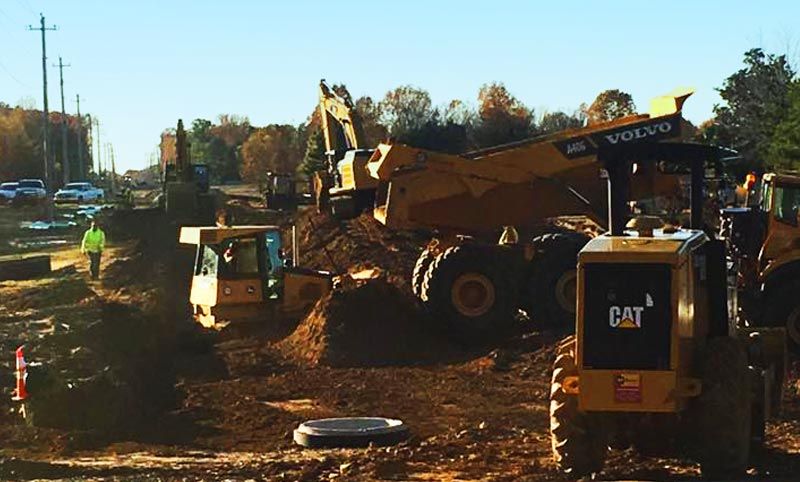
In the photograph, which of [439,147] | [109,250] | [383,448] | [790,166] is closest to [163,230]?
[109,250]

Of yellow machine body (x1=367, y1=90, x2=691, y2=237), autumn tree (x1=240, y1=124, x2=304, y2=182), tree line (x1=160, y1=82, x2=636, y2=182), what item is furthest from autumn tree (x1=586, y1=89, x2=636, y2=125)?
yellow machine body (x1=367, y1=90, x2=691, y2=237)

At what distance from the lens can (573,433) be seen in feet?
34.3

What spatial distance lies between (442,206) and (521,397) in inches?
219

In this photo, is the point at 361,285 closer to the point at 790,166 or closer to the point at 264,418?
the point at 264,418

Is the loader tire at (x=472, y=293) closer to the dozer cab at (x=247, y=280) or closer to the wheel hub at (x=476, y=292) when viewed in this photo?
the wheel hub at (x=476, y=292)

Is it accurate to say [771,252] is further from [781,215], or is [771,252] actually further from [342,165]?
[342,165]

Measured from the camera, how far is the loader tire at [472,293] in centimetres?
2116

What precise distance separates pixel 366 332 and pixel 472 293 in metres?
1.81

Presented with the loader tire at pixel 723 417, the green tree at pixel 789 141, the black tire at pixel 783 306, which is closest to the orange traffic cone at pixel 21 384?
the loader tire at pixel 723 417

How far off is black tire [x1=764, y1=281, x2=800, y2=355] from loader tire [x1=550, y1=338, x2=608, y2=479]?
7659mm

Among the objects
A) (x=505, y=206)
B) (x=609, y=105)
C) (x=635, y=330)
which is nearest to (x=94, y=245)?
(x=505, y=206)

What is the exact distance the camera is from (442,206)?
2178 centimetres

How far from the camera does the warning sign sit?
32.7 ft

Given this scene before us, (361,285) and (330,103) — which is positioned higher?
(330,103)
